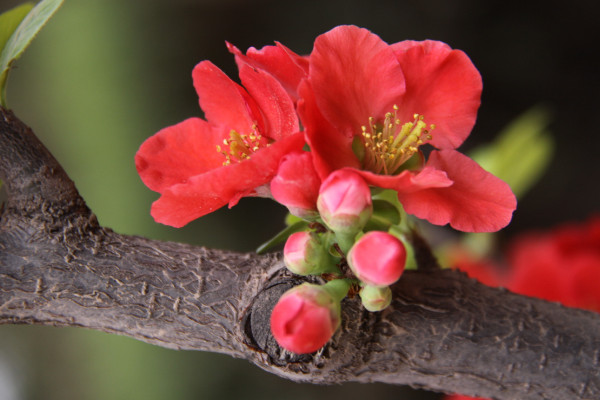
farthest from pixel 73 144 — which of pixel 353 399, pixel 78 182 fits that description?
pixel 353 399

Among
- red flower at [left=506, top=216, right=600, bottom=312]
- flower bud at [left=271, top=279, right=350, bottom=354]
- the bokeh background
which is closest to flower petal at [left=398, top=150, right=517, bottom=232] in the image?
flower bud at [left=271, top=279, right=350, bottom=354]

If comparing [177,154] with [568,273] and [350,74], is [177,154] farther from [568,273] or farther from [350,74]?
[568,273]

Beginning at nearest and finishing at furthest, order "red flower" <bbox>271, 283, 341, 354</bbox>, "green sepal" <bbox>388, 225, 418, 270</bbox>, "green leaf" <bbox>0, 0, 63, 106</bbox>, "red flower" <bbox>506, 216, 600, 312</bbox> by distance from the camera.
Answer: "red flower" <bbox>271, 283, 341, 354</bbox> → "green leaf" <bbox>0, 0, 63, 106</bbox> → "green sepal" <bbox>388, 225, 418, 270</bbox> → "red flower" <bbox>506, 216, 600, 312</bbox>

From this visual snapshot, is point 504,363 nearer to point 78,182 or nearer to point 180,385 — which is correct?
point 180,385

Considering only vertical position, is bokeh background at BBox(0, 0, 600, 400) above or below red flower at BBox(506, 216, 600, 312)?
above

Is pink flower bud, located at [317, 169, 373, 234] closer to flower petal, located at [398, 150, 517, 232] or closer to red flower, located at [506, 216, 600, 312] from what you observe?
flower petal, located at [398, 150, 517, 232]
